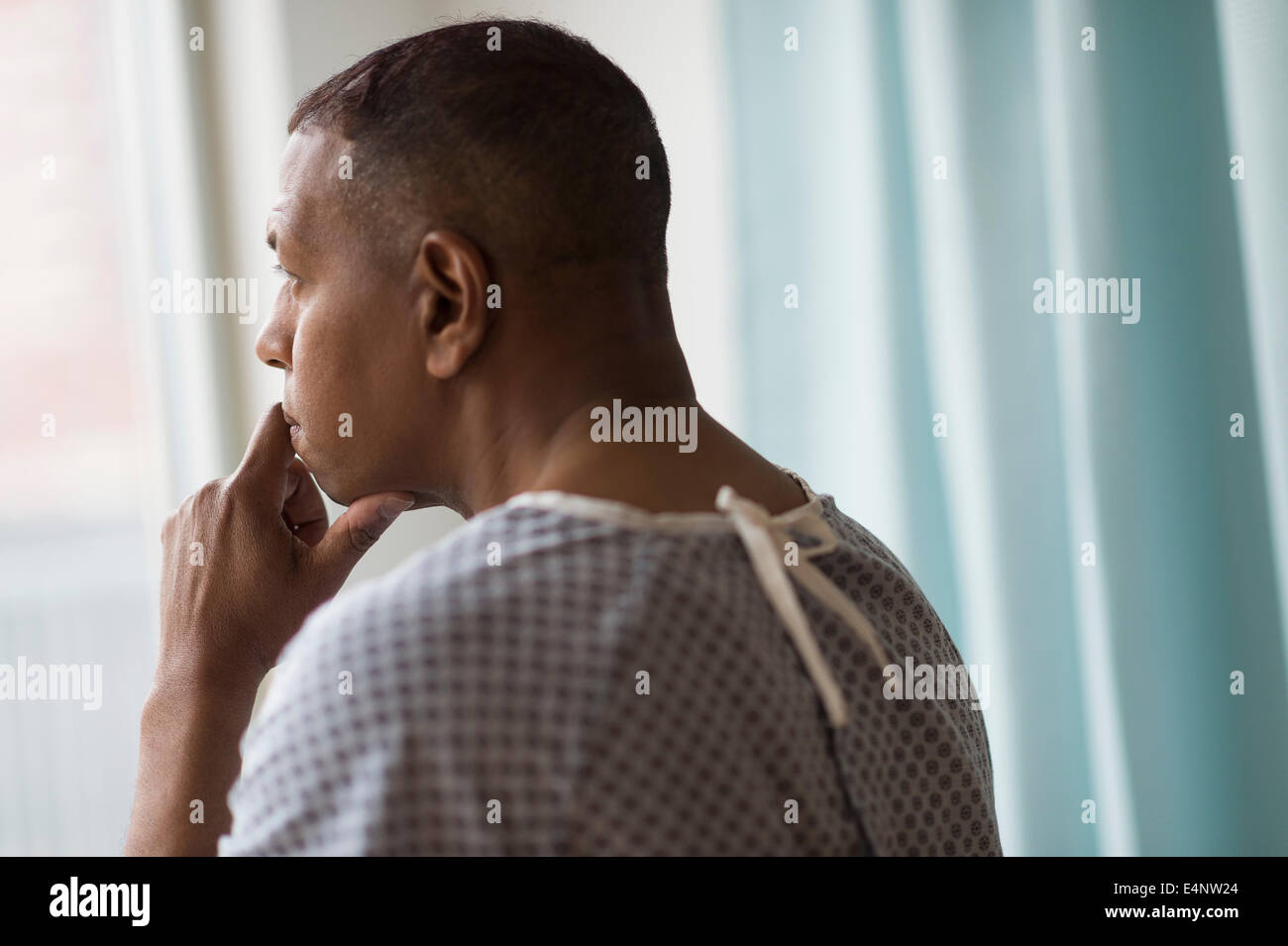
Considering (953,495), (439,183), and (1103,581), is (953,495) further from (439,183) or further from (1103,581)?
(439,183)

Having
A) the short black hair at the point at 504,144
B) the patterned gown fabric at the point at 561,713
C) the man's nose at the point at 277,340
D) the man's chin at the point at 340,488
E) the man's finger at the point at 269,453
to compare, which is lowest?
the patterned gown fabric at the point at 561,713

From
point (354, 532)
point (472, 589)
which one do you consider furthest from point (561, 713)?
point (354, 532)

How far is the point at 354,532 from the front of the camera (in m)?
0.92

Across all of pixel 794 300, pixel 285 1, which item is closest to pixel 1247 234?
pixel 794 300

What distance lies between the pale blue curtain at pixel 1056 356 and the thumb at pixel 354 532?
77 centimetres

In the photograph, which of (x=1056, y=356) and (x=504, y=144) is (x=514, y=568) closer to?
(x=504, y=144)

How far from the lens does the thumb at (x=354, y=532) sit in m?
0.89

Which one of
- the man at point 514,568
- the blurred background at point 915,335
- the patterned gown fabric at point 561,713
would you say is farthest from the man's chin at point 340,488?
the blurred background at point 915,335

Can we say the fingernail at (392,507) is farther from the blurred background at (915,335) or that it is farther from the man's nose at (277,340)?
the blurred background at (915,335)

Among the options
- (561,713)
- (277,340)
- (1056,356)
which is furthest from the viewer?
(1056,356)

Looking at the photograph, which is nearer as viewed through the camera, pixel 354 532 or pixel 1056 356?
pixel 354 532

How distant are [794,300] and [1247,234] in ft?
1.82

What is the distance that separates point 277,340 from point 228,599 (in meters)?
0.23

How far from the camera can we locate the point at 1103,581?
4.28ft
